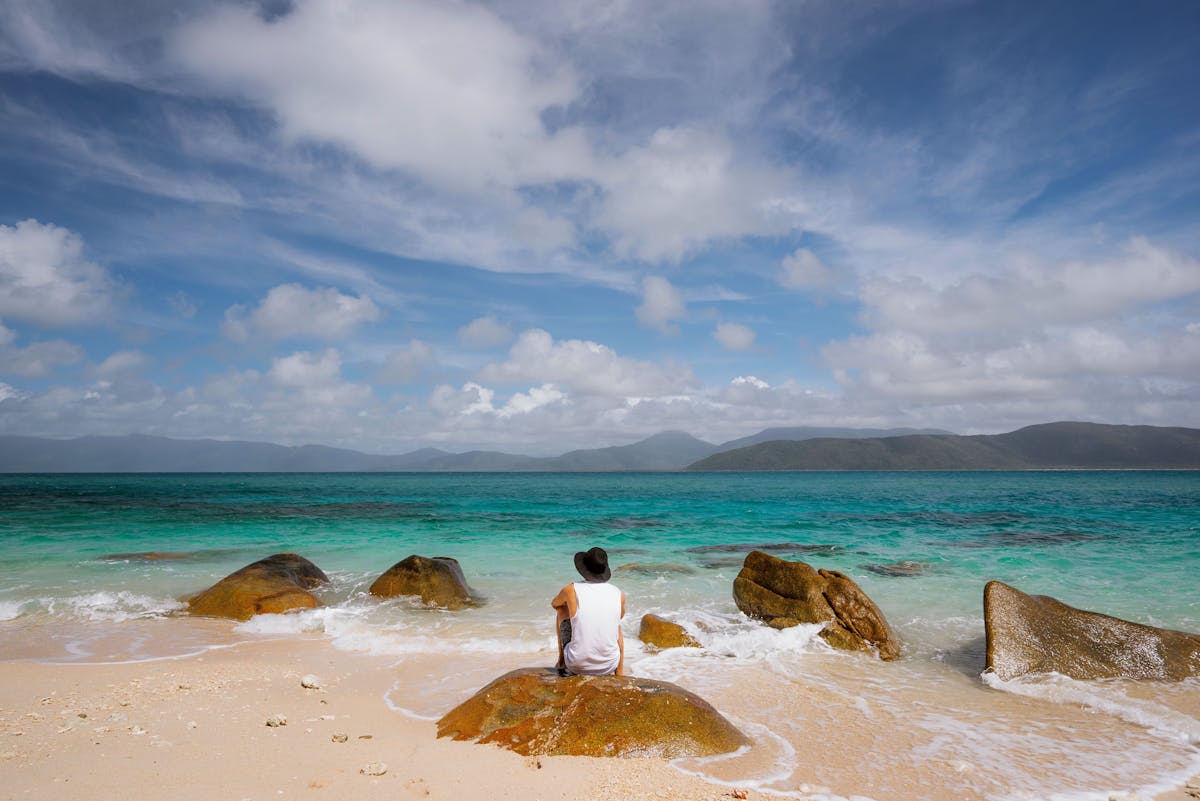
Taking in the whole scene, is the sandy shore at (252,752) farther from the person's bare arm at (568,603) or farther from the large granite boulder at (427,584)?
the large granite boulder at (427,584)

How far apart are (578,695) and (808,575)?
21.5 feet

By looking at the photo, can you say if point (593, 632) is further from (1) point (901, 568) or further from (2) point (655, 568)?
(1) point (901, 568)

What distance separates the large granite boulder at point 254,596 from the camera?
1220cm

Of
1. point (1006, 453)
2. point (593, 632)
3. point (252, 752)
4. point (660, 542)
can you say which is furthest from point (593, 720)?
point (1006, 453)

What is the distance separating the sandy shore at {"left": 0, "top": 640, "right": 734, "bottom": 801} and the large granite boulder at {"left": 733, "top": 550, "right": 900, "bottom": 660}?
Result: 5.93 m

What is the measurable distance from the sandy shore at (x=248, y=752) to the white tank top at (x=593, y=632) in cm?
124

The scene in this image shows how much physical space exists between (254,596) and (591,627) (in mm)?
8968

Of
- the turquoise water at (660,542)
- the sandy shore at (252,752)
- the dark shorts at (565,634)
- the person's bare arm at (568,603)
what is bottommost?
the turquoise water at (660,542)

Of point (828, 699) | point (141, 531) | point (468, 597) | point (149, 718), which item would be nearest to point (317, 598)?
point (468, 597)

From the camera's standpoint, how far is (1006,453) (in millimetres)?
186125

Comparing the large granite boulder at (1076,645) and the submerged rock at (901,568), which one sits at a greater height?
the large granite boulder at (1076,645)

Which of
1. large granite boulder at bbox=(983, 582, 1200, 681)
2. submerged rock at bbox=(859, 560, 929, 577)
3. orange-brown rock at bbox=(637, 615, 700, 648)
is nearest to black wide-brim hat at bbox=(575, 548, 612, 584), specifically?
orange-brown rock at bbox=(637, 615, 700, 648)

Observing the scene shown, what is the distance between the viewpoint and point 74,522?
97.1 feet

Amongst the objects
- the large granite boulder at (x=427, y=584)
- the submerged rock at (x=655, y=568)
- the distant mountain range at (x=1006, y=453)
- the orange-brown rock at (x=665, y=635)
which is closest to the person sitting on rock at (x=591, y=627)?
the orange-brown rock at (x=665, y=635)
